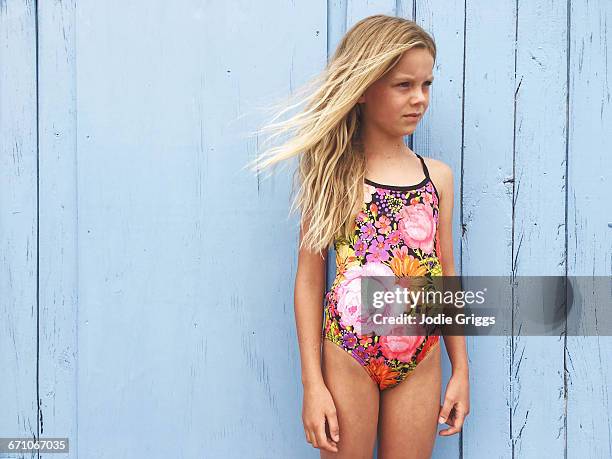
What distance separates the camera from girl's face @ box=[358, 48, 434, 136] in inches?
53.6

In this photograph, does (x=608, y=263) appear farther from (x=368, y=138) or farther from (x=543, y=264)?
(x=368, y=138)

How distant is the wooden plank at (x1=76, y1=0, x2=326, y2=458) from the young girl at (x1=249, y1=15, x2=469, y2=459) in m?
0.21

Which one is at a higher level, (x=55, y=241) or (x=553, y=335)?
(x=55, y=241)

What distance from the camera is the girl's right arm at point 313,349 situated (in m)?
1.33

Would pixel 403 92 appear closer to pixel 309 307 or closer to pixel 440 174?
pixel 440 174

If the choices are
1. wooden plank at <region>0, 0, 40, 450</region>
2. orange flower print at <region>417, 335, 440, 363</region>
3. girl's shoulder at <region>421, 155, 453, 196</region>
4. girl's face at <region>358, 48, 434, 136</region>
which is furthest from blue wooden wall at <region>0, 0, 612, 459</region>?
orange flower print at <region>417, 335, 440, 363</region>

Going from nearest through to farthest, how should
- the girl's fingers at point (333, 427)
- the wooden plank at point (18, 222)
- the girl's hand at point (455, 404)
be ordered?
the girl's fingers at point (333, 427)
the girl's hand at point (455, 404)
the wooden plank at point (18, 222)

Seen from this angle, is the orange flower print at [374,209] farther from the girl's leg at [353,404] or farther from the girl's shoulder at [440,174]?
the girl's leg at [353,404]

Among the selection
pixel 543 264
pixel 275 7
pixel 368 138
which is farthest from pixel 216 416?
pixel 275 7

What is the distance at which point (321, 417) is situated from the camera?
4.36 feet

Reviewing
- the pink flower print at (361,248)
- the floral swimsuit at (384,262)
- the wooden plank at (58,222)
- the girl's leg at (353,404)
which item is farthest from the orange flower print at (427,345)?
the wooden plank at (58,222)

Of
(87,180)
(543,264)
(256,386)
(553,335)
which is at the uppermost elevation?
(87,180)

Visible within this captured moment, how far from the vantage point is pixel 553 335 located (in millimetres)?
1658

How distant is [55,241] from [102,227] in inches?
4.4
